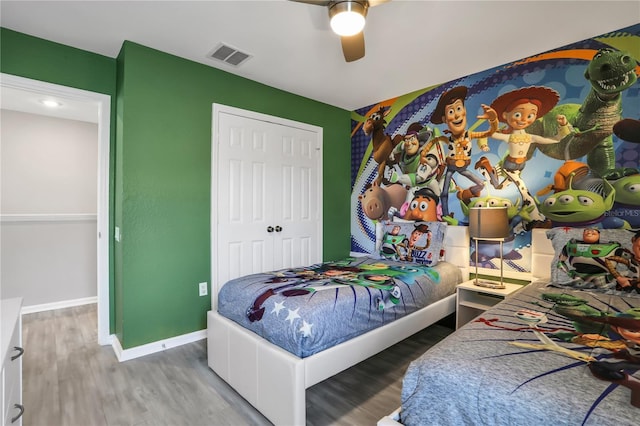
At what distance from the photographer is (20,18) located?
2271mm

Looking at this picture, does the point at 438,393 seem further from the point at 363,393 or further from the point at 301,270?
the point at 301,270

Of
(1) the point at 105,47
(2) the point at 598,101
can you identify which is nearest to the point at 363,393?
(2) the point at 598,101

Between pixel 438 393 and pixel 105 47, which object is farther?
pixel 105 47

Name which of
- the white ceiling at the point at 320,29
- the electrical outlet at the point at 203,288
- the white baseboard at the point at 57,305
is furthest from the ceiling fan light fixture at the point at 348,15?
the white baseboard at the point at 57,305

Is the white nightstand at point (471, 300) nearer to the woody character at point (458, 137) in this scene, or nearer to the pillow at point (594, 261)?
the pillow at point (594, 261)

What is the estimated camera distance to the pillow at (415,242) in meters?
3.08

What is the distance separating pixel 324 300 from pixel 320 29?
1.98 meters

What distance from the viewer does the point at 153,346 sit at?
8.80 feet

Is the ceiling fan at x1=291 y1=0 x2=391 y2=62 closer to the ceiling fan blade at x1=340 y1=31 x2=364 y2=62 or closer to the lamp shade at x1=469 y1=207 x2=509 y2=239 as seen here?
the ceiling fan blade at x1=340 y1=31 x2=364 y2=62

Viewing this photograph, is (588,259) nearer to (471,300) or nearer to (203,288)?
(471,300)

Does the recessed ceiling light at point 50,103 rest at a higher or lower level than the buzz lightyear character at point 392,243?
higher

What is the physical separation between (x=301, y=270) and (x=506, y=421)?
6.47 ft

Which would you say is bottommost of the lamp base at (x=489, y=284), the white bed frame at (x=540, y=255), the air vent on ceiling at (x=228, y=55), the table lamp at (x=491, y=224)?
the lamp base at (x=489, y=284)

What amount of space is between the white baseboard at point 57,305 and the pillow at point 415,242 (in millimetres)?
3722
